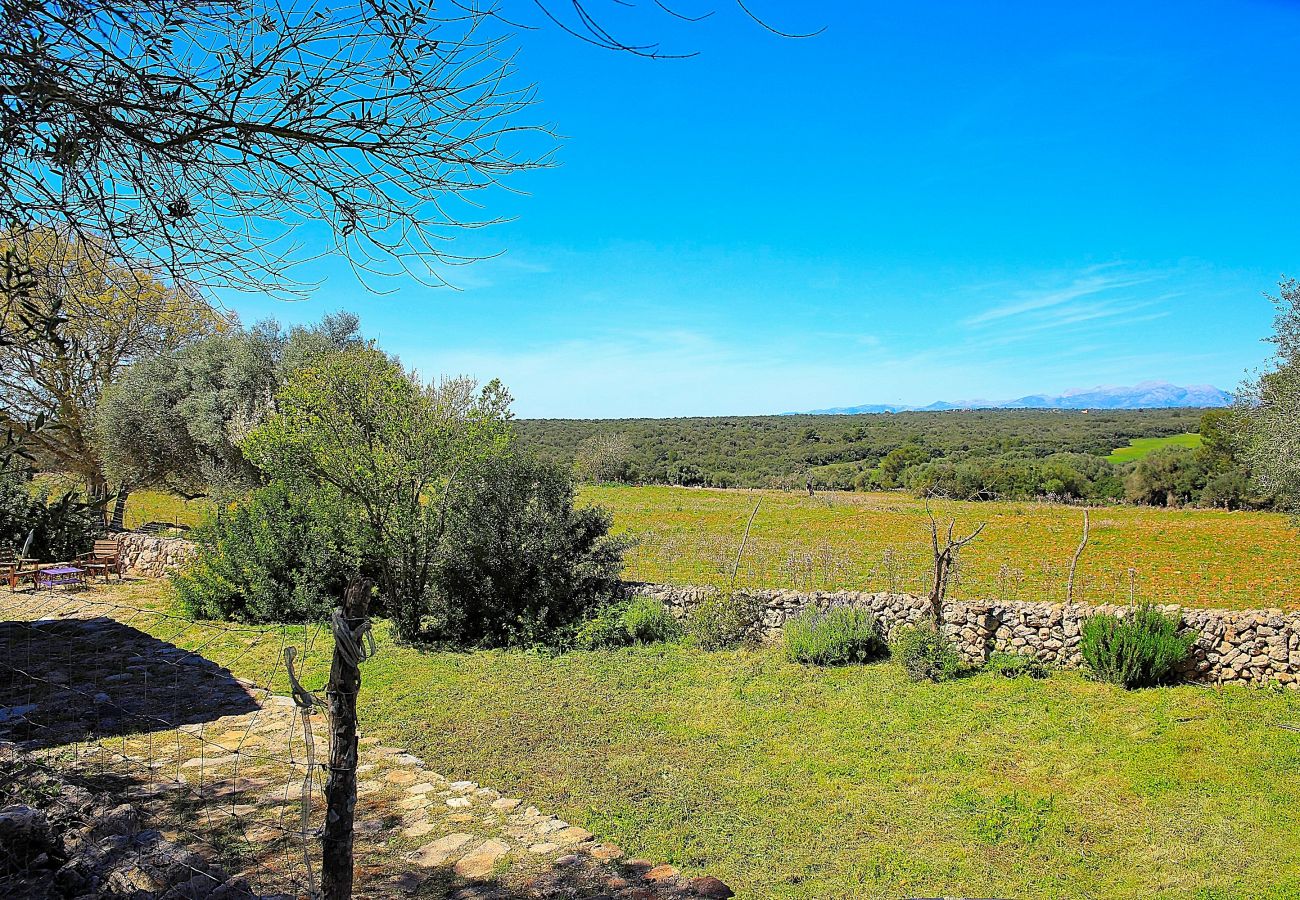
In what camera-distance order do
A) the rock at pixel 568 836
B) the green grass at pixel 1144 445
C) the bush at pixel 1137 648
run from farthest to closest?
the green grass at pixel 1144 445 → the bush at pixel 1137 648 → the rock at pixel 568 836

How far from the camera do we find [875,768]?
6.77 m

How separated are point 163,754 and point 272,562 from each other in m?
6.87

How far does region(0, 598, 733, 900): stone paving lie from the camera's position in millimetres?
4207

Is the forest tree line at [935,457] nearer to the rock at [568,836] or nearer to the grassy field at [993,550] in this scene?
the grassy field at [993,550]

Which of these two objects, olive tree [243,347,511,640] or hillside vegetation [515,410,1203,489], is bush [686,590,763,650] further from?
hillside vegetation [515,410,1203,489]

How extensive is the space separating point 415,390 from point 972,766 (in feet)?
28.5

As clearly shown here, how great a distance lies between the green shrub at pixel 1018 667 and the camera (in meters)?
9.26

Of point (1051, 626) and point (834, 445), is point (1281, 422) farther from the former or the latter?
point (834, 445)

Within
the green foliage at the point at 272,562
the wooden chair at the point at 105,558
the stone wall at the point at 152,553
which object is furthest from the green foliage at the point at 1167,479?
the wooden chair at the point at 105,558

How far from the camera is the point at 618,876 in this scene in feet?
14.1

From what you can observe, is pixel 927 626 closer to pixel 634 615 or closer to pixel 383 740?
pixel 634 615

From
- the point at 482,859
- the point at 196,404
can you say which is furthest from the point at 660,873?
the point at 196,404

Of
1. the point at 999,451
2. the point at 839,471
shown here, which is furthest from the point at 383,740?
the point at 999,451

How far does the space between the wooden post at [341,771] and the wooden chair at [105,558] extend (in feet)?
50.1
